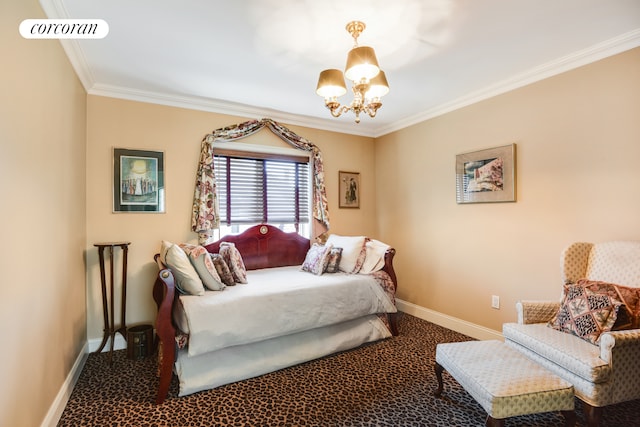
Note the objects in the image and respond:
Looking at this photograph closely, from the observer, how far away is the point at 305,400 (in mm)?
2227

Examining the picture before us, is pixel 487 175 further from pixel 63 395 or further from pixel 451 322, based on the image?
pixel 63 395

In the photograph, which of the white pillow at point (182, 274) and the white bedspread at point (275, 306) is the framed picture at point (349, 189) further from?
the white pillow at point (182, 274)

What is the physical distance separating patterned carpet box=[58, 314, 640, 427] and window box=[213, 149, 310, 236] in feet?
5.68

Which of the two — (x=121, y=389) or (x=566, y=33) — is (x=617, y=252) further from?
(x=121, y=389)

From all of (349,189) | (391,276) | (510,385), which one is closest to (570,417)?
(510,385)

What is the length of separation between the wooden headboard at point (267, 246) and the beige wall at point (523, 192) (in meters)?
1.41

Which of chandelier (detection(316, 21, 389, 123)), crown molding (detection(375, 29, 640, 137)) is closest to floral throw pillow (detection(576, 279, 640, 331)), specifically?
crown molding (detection(375, 29, 640, 137))

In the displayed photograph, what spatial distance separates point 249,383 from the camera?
2.46 m

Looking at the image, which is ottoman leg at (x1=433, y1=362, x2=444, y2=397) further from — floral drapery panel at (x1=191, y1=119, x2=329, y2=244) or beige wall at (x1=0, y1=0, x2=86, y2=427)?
floral drapery panel at (x1=191, y1=119, x2=329, y2=244)

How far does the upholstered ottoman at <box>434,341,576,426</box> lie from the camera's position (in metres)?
1.63

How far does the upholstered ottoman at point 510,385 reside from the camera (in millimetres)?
1626

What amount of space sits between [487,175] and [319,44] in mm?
2108

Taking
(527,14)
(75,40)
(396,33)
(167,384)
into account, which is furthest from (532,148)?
(75,40)

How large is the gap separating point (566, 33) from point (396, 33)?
1240 mm
